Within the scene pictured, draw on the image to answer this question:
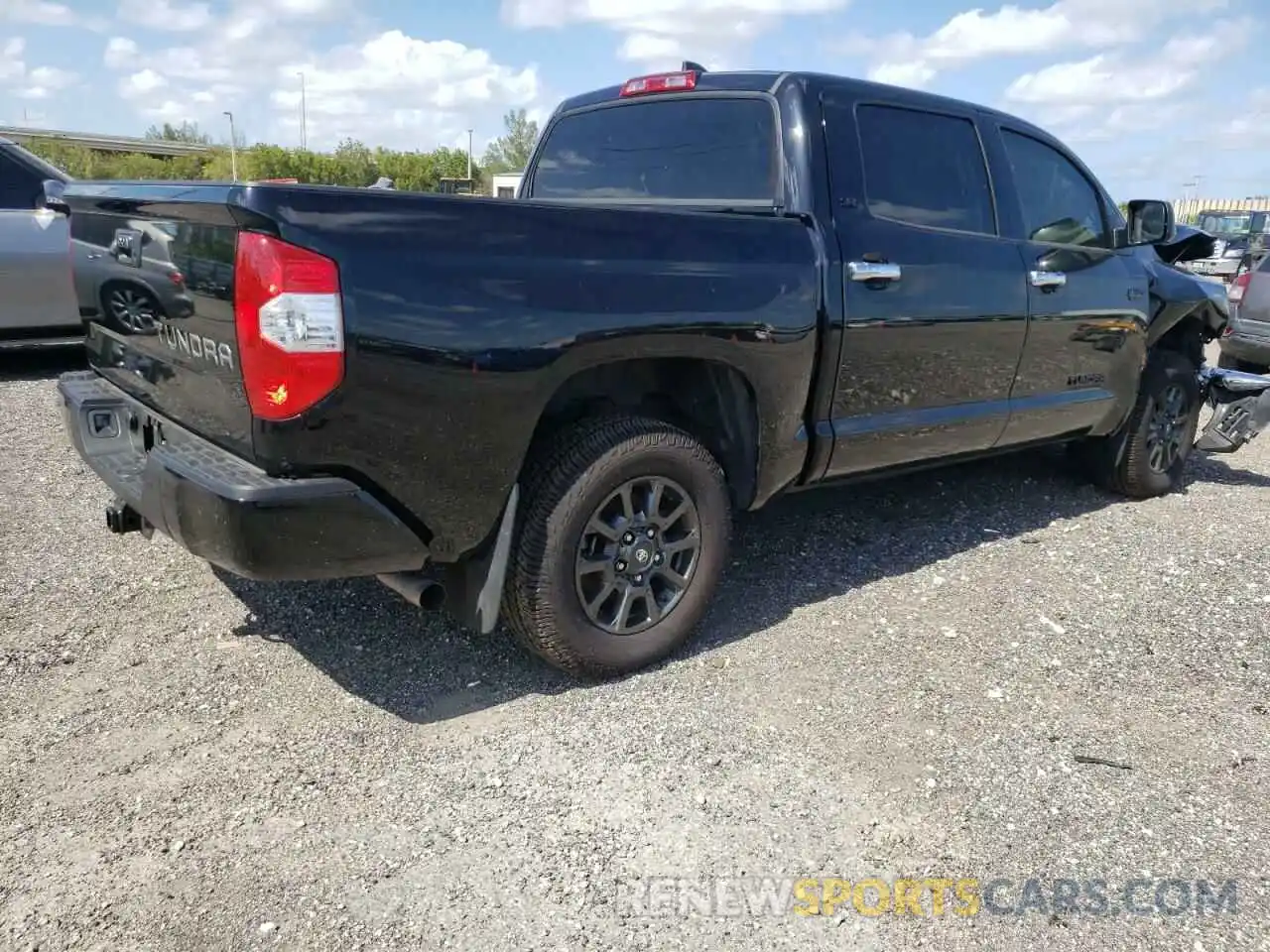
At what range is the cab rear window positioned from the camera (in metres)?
3.74

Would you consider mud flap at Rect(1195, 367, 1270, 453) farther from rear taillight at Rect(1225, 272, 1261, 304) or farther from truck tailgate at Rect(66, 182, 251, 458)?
truck tailgate at Rect(66, 182, 251, 458)

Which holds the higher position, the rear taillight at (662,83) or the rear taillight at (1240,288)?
the rear taillight at (662,83)

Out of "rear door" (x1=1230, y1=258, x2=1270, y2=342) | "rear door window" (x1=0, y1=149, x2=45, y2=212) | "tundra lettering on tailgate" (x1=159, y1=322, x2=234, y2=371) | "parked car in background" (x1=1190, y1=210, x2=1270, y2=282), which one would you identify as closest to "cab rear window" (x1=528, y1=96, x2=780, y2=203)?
"tundra lettering on tailgate" (x1=159, y1=322, x2=234, y2=371)

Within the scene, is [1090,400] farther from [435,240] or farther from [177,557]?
[177,557]

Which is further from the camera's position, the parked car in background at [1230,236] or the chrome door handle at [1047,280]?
the parked car in background at [1230,236]

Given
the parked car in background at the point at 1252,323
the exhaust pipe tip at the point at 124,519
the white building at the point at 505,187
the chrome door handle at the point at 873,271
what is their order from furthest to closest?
Result: the parked car in background at the point at 1252,323, the white building at the point at 505,187, the chrome door handle at the point at 873,271, the exhaust pipe tip at the point at 124,519

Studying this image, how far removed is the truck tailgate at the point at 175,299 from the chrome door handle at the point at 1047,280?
3.33m

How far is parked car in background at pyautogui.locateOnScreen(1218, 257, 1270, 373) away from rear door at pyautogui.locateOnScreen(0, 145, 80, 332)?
969 cm

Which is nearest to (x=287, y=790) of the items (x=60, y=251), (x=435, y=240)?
(x=435, y=240)

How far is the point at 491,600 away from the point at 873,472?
183 centimetres

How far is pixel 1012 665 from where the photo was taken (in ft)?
11.6

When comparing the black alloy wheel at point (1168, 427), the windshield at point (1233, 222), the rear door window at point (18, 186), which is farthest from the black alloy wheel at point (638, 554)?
the windshield at point (1233, 222)

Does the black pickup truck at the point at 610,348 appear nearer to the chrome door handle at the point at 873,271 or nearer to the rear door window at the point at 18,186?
the chrome door handle at the point at 873,271

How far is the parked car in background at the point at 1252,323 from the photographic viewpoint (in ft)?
30.3
